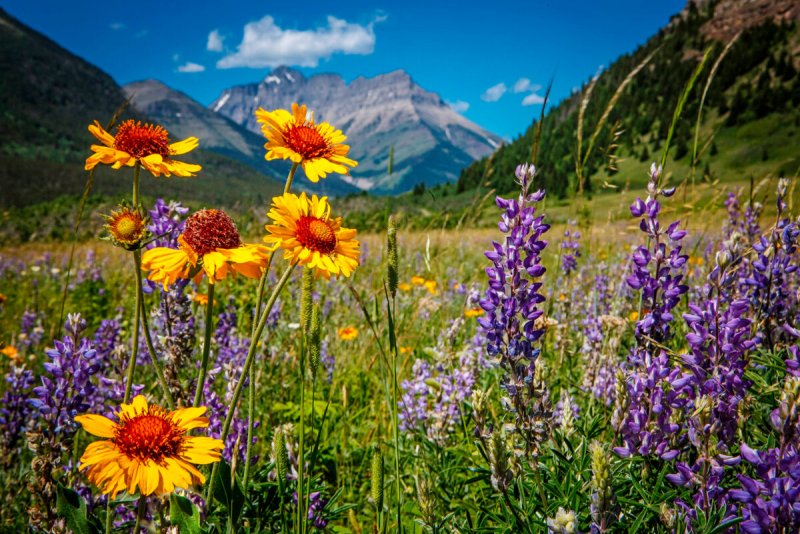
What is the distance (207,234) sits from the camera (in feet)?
4.48

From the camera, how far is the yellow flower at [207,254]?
1328 millimetres

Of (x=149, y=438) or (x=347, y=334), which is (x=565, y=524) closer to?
(x=149, y=438)

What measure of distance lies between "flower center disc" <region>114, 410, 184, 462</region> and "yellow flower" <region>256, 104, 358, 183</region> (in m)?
0.80

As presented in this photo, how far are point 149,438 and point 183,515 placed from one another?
0.24 metres

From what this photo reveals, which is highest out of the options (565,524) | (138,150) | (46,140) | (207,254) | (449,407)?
(46,140)

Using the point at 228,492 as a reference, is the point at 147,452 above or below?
above

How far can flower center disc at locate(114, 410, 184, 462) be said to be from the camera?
4.00ft

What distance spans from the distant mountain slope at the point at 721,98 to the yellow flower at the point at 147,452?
165 ft

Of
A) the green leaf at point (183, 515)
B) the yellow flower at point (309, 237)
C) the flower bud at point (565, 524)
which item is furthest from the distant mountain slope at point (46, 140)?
the flower bud at point (565, 524)

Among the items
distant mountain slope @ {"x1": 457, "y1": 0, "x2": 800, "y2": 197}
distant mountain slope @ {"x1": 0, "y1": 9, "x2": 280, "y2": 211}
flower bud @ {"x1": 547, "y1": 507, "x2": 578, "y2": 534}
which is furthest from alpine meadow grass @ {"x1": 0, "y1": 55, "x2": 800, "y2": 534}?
distant mountain slope @ {"x1": 0, "y1": 9, "x2": 280, "y2": 211}

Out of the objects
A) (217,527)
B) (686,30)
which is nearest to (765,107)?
(686,30)

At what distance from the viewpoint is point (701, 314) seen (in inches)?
58.5

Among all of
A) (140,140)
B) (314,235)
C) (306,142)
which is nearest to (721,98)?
(306,142)

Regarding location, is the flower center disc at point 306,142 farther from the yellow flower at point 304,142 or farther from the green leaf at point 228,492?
the green leaf at point 228,492
